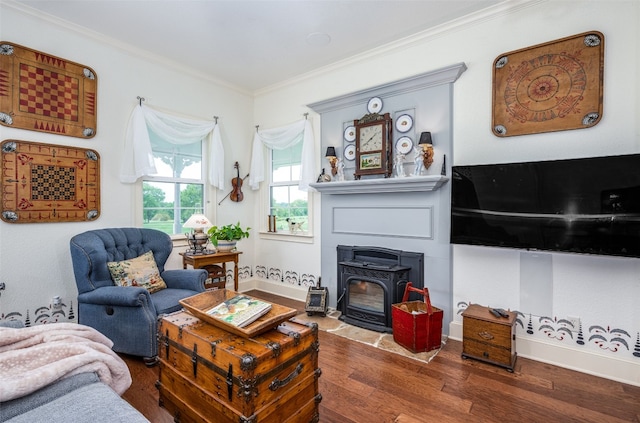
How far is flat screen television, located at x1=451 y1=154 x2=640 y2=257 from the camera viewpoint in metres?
2.09

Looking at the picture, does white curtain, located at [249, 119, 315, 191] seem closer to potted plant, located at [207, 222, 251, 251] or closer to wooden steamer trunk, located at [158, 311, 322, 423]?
potted plant, located at [207, 222, 251, 251]

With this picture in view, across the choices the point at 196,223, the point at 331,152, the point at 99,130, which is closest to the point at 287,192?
the point at 331,152

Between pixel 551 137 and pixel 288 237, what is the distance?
120 inches

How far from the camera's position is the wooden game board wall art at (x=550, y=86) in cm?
234

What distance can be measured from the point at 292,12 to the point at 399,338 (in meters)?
3.03

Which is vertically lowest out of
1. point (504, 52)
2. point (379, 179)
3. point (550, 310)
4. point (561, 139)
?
point (550, 310)

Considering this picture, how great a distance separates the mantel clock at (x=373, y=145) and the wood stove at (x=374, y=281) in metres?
0.85

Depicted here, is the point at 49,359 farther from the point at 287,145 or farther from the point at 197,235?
the point at 287,145

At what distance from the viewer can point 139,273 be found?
284 centimetres

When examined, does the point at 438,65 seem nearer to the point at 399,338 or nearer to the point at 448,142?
the point at 448,142

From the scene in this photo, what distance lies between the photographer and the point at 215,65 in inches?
151

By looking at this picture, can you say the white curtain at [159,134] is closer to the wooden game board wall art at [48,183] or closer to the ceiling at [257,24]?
the wooden game board wall art at [48,183]

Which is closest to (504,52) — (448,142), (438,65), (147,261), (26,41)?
(438,65)

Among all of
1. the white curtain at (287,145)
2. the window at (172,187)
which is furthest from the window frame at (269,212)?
the window at (172,187)
